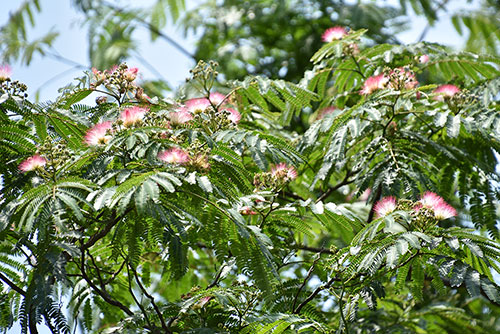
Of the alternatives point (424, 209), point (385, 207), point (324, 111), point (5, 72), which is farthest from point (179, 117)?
point (324, 111)

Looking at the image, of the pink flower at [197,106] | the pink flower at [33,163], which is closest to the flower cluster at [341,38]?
the pink flower at [197,106]

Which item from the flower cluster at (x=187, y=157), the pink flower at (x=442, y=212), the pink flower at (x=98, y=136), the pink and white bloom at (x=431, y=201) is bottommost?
the pink flower at (x=442, y=212)

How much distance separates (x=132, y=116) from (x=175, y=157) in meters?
0.33

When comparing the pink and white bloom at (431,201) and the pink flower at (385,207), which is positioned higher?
the pink flower at (385,207)

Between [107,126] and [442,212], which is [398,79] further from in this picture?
[107,126]

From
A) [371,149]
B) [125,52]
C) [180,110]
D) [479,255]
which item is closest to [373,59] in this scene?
[371,149]

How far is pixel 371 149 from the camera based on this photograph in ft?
13.0

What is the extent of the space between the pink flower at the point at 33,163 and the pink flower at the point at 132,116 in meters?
0.38

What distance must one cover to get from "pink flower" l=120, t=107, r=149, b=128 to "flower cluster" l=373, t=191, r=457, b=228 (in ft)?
3.60

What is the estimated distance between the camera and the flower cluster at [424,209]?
2.83 meters

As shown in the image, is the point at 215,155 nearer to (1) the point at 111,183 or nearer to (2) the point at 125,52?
(1) the point at 111,183

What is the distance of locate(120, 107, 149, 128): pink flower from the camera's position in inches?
116

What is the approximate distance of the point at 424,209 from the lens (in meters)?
2.84

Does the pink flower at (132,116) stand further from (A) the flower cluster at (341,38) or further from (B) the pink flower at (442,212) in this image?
(A) the flower cluster at (341,38)
